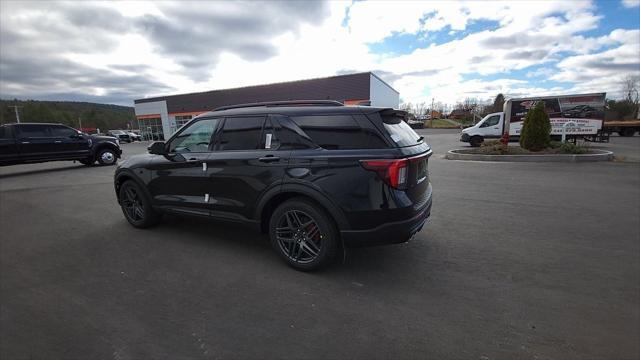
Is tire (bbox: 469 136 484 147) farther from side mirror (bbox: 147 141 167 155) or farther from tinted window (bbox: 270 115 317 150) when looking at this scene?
side mirror (bbox: 147 141 167 155)

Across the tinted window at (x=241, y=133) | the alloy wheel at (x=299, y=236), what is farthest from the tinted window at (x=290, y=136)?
the alloy wheel at (x=299, y=236)

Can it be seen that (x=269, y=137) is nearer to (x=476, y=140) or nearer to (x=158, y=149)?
(x=158, y=149)

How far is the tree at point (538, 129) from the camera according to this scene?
12.2 meters

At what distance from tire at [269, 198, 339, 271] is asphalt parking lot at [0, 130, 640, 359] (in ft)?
0.54

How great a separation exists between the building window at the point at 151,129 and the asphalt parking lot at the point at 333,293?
169 ft

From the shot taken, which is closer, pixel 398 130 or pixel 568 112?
pixel 398 130

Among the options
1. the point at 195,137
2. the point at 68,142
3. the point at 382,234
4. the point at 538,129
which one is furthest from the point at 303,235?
the point at 68,142

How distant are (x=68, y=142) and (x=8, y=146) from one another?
1.77 meters

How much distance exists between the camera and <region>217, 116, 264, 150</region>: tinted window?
3613 mm

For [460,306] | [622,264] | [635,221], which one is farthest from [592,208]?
[460,306]

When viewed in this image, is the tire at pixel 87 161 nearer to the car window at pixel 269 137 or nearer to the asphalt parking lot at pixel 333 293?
the asphalt parking lot at pixel 333 293

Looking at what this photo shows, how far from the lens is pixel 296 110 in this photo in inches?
136

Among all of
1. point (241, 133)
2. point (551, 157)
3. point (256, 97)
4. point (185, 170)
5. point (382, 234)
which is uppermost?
point (256, 97)

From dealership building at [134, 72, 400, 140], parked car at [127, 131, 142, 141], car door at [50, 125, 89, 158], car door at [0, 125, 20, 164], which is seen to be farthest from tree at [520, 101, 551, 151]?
parked car at [127, 131, 142, 141]
